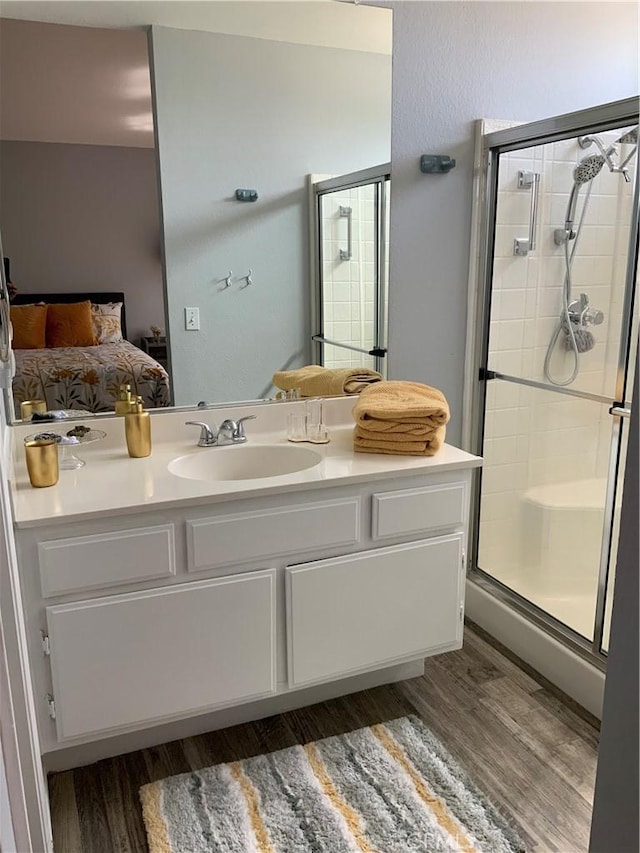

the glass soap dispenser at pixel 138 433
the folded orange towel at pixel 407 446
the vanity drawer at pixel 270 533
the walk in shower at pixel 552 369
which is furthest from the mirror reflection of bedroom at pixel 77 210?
the walk in shower at pixel 552 369

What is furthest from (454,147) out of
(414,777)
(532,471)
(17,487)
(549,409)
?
(414,777)

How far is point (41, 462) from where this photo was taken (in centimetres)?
178

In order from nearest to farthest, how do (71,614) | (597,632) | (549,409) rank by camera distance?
(71,614), (597,632), (549,409)

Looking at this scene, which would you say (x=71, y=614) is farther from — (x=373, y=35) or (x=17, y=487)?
(x=373, y=35)

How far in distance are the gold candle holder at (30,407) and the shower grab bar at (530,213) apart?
5.74 ft

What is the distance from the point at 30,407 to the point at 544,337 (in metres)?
1.84

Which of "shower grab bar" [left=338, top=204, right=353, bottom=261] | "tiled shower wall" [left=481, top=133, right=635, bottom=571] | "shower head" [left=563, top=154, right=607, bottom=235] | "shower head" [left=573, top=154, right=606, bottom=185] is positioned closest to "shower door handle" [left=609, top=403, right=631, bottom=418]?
"tiled shower wall" [left=481, top=133, right=635, bottom=571]

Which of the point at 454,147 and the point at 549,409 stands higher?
the point at 454,147

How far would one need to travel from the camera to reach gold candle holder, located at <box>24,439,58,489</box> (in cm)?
177

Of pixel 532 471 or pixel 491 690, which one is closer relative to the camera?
pixel 491 690

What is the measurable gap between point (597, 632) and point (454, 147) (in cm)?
172

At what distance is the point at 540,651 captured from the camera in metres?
2.38

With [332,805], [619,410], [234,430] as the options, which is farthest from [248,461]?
[619,410]

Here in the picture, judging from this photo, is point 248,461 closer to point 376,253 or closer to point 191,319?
point 191,319
